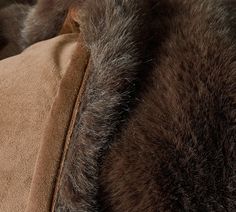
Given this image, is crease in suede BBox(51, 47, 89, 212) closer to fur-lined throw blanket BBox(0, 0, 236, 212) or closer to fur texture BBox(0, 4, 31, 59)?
fur-lined throw blanket BBox(0, 0, 236, 212)

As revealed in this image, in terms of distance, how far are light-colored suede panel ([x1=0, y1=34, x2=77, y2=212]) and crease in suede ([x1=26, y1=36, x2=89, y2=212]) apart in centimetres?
2

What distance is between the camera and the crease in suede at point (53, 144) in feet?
2.17

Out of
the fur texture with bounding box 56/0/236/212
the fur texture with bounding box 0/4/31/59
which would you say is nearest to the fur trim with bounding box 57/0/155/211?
the fur texture with bounding box 56/0/236/212

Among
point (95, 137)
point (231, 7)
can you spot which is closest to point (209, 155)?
point (95, 137)

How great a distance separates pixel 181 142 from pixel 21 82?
0.93ft

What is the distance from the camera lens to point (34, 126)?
2.35 ft

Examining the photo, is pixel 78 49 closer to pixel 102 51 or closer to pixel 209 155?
pixel 102 51

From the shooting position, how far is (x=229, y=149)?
689 millimetres

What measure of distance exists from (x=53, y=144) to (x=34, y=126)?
6 cm

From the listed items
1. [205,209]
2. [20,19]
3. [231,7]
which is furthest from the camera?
[20,19]

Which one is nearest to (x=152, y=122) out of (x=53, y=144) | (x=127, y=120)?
(x=127, y=120)

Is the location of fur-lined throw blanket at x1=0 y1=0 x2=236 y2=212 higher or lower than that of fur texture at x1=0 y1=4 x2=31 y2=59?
higher

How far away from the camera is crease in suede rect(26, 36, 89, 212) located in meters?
0.66

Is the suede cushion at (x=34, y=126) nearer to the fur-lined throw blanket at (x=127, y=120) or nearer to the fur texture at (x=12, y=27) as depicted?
the fur-lined throw blanket at (x=127, y=120)
